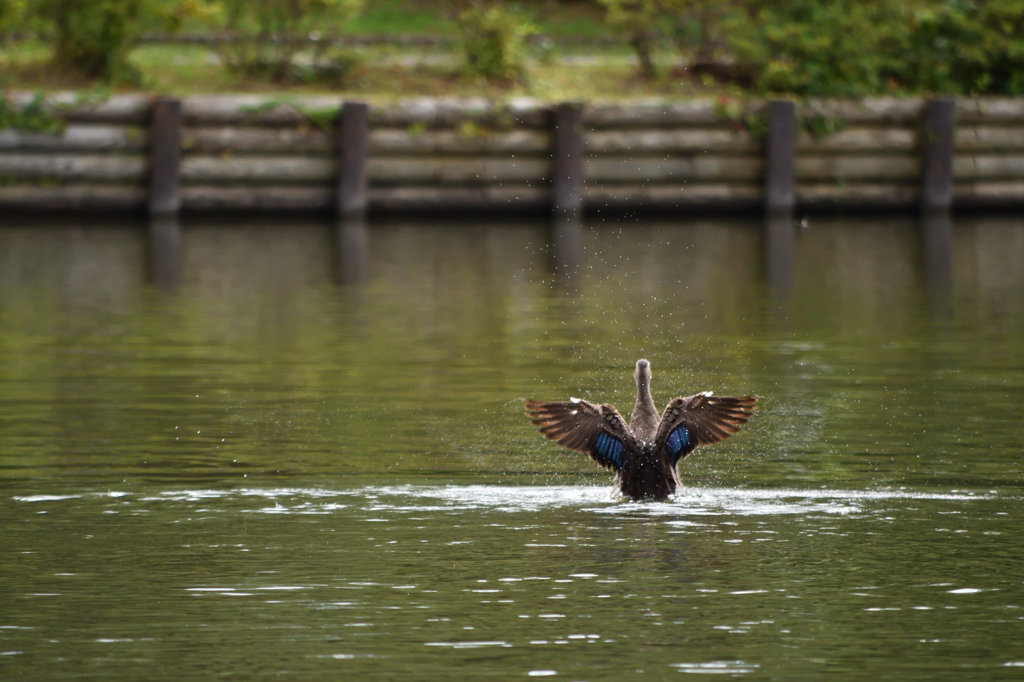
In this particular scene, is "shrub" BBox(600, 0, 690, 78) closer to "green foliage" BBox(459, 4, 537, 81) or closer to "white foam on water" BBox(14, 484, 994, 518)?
"green foliage" BBox(459, 4, 537, 81)

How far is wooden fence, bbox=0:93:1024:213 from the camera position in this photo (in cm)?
2288

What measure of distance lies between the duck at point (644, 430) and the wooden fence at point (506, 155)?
1527cm

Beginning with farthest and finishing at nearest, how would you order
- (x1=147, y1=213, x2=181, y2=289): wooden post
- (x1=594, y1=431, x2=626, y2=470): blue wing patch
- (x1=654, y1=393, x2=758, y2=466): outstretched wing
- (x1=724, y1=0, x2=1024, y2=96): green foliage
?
(x1=724, y1=0, x2=1024, y2=96): green foliage, (x1=147, y1=213, x2=181, y2=289): wooden post, (x1=594, y1=431, x2=626, y2=470): blue wing patch, (x1=654, y1=393, x2=758, y2=466): outstretched wing

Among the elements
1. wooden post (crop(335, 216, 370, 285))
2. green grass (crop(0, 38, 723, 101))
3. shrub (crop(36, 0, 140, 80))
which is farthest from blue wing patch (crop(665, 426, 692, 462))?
shrub (crop(36, 0, 140, 80))

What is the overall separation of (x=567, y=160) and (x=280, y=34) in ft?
16.3

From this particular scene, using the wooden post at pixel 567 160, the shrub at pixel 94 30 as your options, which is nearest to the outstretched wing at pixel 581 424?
the wooden post at pixel 567 160

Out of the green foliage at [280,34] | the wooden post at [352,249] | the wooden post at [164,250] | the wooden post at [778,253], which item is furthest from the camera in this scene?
the green foliage at [280,34]

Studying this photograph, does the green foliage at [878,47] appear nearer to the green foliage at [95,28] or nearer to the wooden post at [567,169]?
the wooden post at [567,169]

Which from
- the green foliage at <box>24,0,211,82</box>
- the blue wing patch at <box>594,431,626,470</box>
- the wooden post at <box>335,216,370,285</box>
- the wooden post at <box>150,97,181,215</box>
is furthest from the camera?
the green foliage at <box>24,0,211,82</box>

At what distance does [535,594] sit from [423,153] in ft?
57.3

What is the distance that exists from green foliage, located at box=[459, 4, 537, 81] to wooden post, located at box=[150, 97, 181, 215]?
193 inches

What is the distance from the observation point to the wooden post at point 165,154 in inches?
889

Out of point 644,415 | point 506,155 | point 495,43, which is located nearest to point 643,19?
point 495,43

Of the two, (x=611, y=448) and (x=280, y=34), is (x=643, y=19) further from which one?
(x=611, y=448)
